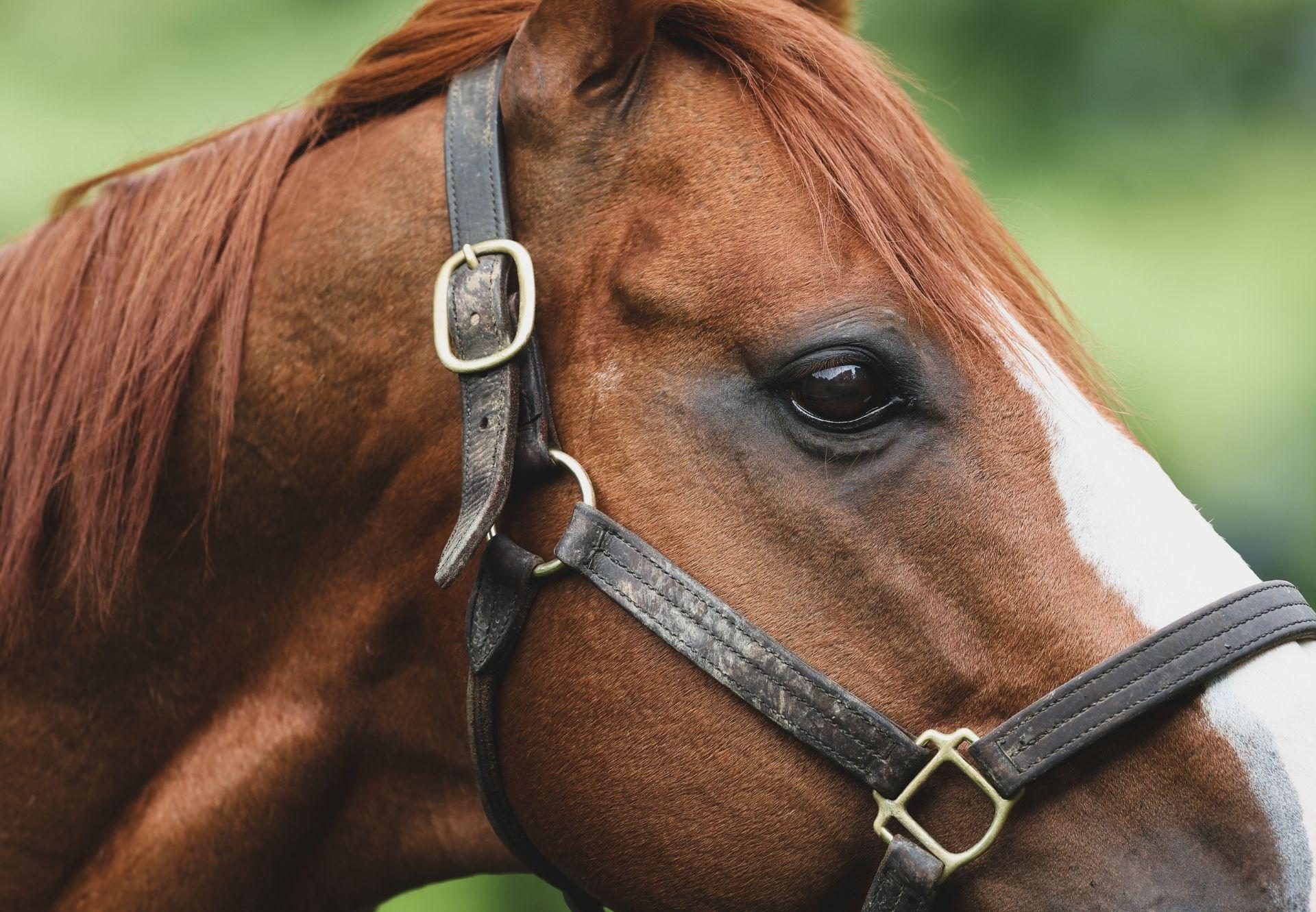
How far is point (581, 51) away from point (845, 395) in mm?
450

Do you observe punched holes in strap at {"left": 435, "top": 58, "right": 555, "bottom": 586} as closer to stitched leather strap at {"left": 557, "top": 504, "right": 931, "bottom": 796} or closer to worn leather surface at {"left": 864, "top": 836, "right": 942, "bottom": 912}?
stitched leather strap at {"left": 557, "top": 504, "right": 931, "bottom": 796}

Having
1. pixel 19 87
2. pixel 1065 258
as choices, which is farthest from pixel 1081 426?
pixel 19 87

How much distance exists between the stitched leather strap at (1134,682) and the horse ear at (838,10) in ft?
3.01

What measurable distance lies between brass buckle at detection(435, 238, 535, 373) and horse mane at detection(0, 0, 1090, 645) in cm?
25

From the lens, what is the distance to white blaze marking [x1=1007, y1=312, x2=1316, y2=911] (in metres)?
0.94

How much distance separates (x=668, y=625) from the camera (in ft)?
3.48

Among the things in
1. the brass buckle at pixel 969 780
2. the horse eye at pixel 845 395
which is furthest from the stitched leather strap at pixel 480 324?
the brass buckle at pixel 969 780

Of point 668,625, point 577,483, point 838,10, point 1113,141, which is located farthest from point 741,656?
point 1113,141

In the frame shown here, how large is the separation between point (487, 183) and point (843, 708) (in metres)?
0.63

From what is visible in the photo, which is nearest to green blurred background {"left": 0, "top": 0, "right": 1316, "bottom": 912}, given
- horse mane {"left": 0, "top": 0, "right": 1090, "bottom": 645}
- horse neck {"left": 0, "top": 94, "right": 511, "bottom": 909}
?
horse mane {"left": 0, "top": 0, "right": 1090, "bottom": 645}

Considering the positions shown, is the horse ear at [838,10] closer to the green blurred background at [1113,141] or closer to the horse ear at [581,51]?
the horse ear at [581,51]

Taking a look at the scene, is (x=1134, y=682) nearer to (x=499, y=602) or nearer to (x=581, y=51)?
(x=499, y=602)

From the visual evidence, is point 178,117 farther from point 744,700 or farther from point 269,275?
point 744,700

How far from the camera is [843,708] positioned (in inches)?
40.5
